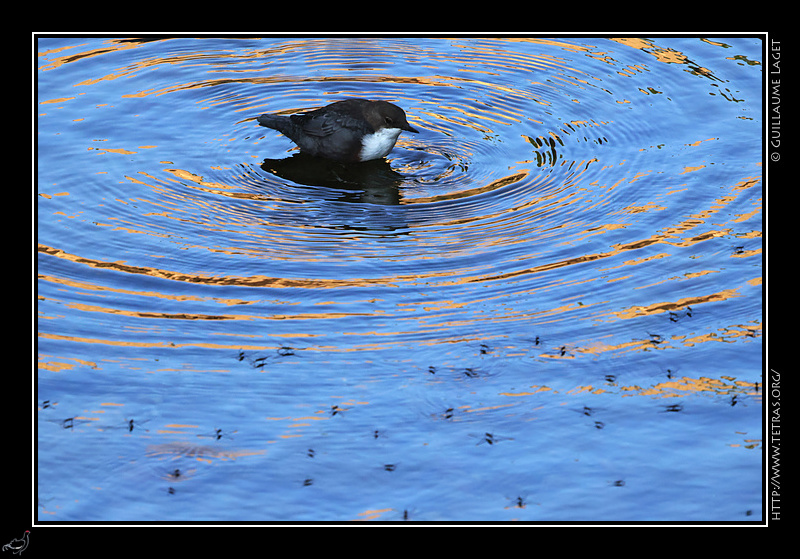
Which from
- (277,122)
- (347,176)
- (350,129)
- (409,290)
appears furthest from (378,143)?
(409,290)

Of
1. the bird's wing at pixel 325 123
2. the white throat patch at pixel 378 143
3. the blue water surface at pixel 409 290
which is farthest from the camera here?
the bird's wing at pixel 325 123

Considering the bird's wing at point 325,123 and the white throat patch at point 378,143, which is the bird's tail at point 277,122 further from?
the white throat patch at point 378,143

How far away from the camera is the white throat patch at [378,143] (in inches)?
350

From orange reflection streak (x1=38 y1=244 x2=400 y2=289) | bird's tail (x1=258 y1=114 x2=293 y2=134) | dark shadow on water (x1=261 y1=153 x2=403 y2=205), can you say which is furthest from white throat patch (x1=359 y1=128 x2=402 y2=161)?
orange reflection streak (x1=38 y1=244 x2=400 y2=289)

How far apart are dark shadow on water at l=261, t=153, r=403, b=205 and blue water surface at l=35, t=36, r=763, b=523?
0.03m

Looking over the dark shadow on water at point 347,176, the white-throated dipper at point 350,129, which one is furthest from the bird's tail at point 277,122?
the dark shadow on water at point 347,176

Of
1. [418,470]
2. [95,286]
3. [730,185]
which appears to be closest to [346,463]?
[418,470]

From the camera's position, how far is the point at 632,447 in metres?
5.60

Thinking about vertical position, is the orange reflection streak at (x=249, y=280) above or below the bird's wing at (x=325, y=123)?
below

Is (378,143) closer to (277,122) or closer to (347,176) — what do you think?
(347,176)

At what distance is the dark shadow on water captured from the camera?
28.1 feet

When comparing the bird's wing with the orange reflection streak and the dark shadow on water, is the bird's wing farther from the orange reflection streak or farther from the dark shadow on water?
the orange reflection streak

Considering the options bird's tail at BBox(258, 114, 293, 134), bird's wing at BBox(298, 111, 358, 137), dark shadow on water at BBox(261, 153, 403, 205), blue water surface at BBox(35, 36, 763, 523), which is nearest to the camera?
blue water surface at BBox(35, 36, 763, 523)

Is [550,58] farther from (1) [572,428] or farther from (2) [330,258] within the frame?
(1) [572,428]
